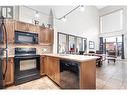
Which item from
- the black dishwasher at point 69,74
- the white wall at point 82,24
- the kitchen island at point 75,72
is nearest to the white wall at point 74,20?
the white wall at point 82,24

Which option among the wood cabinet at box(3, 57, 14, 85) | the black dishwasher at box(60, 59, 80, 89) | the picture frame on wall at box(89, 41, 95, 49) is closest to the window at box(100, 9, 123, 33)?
the picture frame on wall at box(89, 41, 95, 49)

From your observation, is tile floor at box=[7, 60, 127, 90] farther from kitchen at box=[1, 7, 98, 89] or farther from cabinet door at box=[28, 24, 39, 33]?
cabinet door at box=[28, 24, 39, 33]

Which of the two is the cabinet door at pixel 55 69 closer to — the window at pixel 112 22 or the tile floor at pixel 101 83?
the tile floor at pixel 101 83

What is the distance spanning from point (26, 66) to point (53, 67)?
87 cm

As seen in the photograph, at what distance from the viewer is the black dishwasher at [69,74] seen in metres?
2.20

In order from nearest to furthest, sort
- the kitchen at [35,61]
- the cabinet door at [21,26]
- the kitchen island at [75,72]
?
the kitchen island at [75,72]
the kitchen at [35,61]
the cabinet door at [21,26]

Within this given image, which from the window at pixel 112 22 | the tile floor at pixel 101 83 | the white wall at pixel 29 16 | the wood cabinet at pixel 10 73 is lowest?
the tile floor at pixel 101 83

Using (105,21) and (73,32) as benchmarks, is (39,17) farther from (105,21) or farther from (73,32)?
(105,21)

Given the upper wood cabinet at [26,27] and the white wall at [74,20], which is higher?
the white wall at [74,20]

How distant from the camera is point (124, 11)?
8.92 meters

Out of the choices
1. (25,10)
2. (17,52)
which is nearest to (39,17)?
(25,10)

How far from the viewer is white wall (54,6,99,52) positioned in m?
5.73

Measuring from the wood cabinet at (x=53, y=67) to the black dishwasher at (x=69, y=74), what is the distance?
0.20 m
